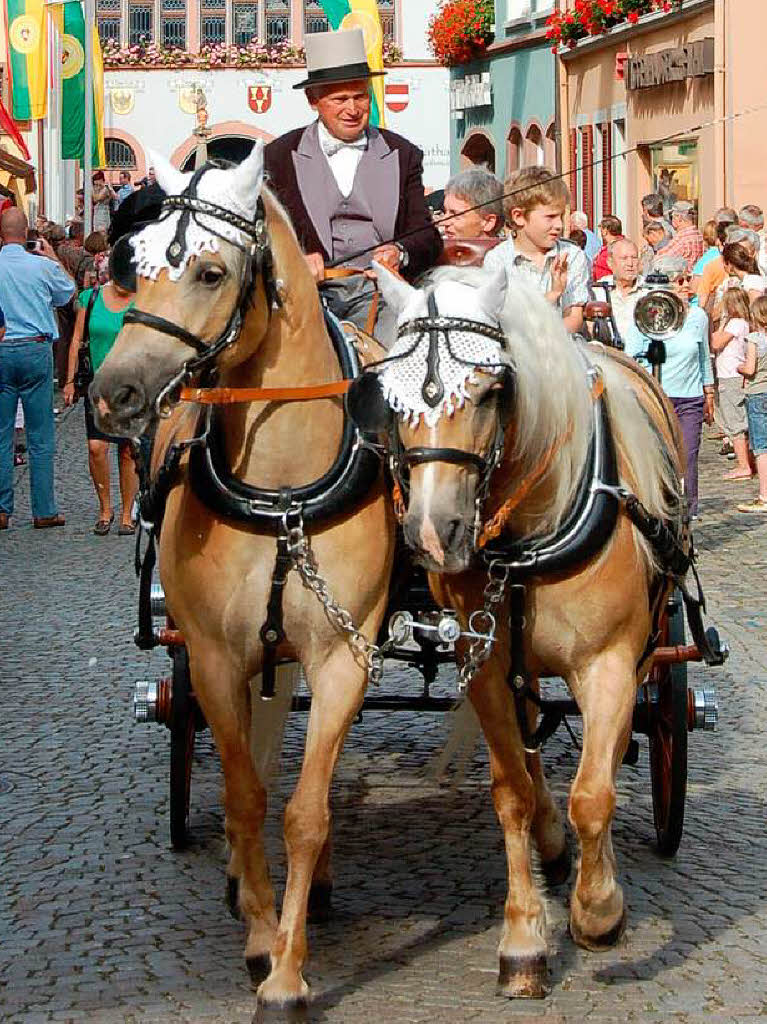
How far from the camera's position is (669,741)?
244 inches

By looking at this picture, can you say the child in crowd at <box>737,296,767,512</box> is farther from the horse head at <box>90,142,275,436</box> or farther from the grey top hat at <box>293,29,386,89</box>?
the horse head at <box>90,142,275,436</box>

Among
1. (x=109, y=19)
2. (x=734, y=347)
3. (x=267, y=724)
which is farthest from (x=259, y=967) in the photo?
(x=109, y=19)

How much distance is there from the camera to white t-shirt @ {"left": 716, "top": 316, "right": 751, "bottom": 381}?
16.0 meters

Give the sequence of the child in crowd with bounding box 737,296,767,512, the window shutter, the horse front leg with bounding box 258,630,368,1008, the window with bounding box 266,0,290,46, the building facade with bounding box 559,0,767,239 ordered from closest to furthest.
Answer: the horse front leg with bounding box 258,630,368,1008 → the child in crowd with bounding box 737,296,767,512 → the building facade with bounding box 559,0,767,239 → the window shutter → the window with bounding box 266,0,290,46

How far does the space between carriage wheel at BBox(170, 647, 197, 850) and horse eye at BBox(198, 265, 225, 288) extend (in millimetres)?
1638

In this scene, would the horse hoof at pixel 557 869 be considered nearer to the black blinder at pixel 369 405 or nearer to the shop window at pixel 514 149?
the black blinder at pixel 369 405

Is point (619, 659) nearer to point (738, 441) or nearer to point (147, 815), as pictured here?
point (147, 815)

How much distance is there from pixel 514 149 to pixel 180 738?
117 ft

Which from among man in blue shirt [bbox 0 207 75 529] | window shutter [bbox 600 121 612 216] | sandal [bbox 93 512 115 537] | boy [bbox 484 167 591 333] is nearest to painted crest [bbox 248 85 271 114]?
window shutter [bbox 600 121 612 216]

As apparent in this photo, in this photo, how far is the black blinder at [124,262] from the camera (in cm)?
475

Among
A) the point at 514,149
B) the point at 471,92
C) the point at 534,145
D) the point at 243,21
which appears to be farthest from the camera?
the point at 243,21

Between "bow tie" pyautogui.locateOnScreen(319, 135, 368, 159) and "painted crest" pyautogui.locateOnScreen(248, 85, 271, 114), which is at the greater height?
"painted crest" pyautogui.locateOnScreen(248, 85, 271, 114)

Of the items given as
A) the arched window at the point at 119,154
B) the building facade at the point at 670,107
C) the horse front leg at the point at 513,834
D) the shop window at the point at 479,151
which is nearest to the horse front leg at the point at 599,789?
the horse front leg at the point at 513,834

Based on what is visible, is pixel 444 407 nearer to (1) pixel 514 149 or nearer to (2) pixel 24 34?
(2) pixel 24 34
